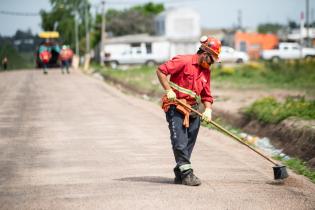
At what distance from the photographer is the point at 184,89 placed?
10.0 metres

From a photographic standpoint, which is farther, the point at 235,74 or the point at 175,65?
the point at 235,74

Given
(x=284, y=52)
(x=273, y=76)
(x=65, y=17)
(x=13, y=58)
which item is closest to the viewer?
(x=273, y=76)

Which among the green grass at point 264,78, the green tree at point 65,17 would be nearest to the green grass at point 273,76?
the green grass at point 264,78

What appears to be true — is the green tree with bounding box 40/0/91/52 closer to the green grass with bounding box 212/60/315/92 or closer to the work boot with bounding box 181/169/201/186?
the green grass with bounding box 212/60/315/92

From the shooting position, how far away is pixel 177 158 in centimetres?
998

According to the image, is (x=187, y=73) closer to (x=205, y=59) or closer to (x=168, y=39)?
(x=205, y=59)

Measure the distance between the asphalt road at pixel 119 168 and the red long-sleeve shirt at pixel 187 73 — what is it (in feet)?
4.04

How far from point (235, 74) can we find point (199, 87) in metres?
30.7

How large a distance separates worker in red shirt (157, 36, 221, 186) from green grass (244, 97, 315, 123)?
26.4 ft

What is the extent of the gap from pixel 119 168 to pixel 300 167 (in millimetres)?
3245

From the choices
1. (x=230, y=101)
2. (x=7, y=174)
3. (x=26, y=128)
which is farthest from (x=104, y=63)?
(x=7, y=174)

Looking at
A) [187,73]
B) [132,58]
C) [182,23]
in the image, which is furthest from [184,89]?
[182,23]

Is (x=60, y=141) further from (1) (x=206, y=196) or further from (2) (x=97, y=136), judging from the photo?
(1) (x=206, y=196)

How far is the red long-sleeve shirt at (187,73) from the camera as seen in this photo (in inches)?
390
